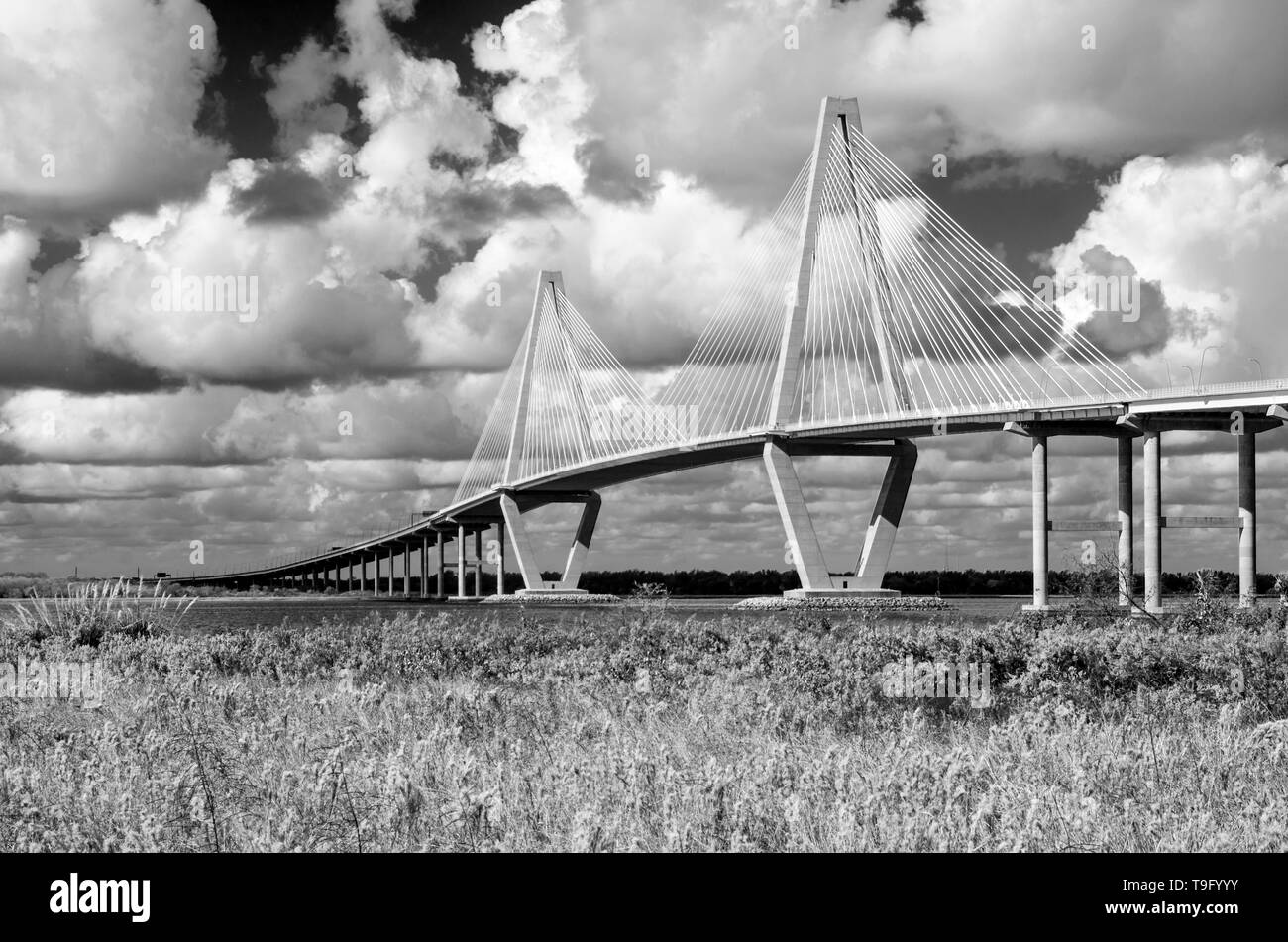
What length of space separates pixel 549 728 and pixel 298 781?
2773 millimetres

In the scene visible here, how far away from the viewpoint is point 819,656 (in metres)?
13.3

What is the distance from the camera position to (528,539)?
95.5 meters

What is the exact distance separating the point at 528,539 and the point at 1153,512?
52.9m

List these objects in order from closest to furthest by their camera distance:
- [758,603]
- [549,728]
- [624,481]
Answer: [549,728]
[758,603]
[624,481]

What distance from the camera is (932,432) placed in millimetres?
56906

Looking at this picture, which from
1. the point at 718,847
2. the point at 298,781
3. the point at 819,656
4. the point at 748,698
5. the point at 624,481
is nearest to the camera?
the point at 718,847

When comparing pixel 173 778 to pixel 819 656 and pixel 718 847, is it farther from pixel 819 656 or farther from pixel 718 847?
pixel 819 656

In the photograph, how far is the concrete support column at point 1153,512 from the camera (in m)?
53.7

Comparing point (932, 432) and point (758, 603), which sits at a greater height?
point (932, 432)

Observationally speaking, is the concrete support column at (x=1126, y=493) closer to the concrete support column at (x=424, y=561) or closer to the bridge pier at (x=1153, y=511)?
the bridge pier at (x=1153, y=511)
